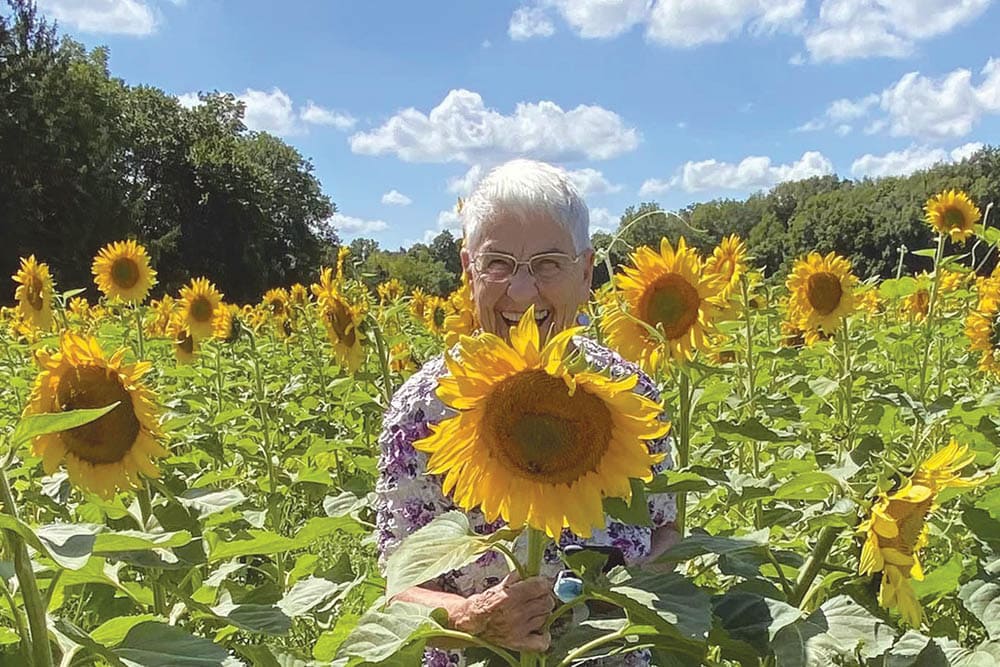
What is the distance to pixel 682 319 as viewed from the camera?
235cm

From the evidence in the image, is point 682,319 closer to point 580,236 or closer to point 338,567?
point 580,236

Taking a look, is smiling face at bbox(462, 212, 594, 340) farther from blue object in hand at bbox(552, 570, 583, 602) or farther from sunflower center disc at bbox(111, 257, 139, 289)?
sunflower center disc at bbox(111, 257, 139, 289)

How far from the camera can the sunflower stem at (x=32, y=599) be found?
3.76 ft

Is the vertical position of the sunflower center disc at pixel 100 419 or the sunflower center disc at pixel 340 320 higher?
the sunflower center disc at pixel 340 320

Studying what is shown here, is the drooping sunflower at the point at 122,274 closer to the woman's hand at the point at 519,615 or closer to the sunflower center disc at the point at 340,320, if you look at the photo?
the sunflower center disc at the point at 340,320

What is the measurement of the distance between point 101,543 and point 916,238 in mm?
38080

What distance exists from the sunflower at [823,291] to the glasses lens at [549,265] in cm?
225

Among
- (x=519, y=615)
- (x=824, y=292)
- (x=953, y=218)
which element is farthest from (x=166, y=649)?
(x=953, y=218)

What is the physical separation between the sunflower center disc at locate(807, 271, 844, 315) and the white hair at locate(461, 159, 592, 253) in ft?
7.05

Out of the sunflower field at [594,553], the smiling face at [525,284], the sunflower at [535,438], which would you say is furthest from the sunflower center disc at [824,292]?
A: the sunflower at [535,438]

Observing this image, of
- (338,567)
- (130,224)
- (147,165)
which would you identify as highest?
(147,165)

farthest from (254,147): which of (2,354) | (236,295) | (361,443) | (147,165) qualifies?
(361,443)

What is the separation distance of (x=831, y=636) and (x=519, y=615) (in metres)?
0.38

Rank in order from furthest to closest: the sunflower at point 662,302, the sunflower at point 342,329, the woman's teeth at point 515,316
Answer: the sunflower at point 342,329
the sunflower at point 662,302
the woman's teeth at point 515,316
